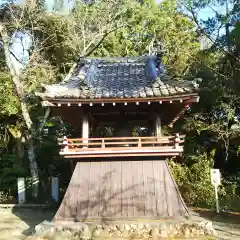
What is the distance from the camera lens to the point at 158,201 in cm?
939

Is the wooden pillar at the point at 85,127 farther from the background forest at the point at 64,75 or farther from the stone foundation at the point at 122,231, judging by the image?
the background forest at the point at 64,75

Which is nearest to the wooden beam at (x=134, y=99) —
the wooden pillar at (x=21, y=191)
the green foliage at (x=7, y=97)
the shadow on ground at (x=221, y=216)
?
the shadow on ground at (x=221, y=216)

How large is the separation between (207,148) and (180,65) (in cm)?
638

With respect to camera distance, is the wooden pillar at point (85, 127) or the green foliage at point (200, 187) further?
the green foliage at point (200, 187)

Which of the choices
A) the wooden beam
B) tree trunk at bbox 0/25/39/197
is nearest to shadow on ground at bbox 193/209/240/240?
the wooden beam

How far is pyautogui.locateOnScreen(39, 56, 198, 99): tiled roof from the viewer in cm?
923

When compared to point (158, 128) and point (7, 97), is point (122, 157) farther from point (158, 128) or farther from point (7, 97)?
point (7, 97)

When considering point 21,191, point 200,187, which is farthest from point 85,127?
point 21,191

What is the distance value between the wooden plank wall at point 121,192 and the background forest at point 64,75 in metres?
6.12

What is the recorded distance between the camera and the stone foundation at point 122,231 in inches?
350

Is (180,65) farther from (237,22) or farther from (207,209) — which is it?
(207,209)

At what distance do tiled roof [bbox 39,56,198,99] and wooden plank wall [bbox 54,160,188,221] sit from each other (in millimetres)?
1995

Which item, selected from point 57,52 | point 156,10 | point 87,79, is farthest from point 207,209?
point 156,10

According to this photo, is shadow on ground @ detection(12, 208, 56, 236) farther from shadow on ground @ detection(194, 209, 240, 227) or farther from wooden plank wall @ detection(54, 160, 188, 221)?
shadow on ground @ detection(194, 209, 240, 227)
